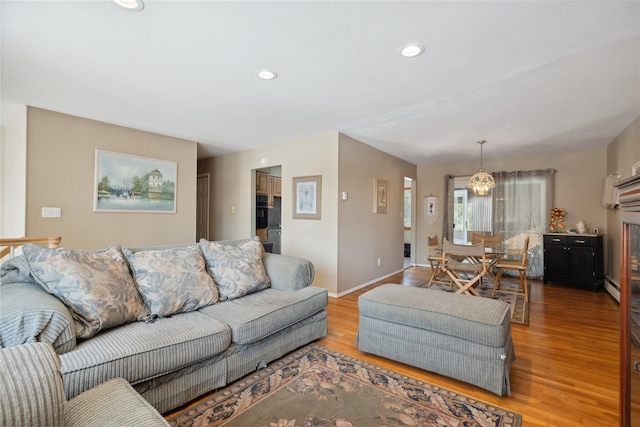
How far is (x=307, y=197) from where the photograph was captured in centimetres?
452

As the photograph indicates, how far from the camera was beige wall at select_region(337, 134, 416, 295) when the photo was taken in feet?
14.1

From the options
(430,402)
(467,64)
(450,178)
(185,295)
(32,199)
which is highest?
(467,64)

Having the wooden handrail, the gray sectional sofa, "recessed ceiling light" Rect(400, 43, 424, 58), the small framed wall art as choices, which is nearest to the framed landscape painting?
the wooden handrail

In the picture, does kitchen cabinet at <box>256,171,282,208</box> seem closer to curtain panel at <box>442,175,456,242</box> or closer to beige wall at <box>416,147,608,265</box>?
curtain panel at <box>442,175,456,242</box>

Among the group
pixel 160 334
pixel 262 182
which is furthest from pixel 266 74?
pixel 262 182

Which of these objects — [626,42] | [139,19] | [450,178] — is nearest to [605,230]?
[450,178]

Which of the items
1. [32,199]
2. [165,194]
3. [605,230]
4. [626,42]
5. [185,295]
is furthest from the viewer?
[605,230]

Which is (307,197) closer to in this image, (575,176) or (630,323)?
(630,323)

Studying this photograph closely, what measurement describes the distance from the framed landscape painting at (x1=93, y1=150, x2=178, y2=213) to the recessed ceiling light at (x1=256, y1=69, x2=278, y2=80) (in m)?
2.59

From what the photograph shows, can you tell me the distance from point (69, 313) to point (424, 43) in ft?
8.93

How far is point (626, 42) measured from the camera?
2012 mm

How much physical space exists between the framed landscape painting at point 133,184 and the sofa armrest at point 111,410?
11.0 feet

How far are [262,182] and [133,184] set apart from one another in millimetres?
2263

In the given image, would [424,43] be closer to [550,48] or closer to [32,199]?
[550,48]
